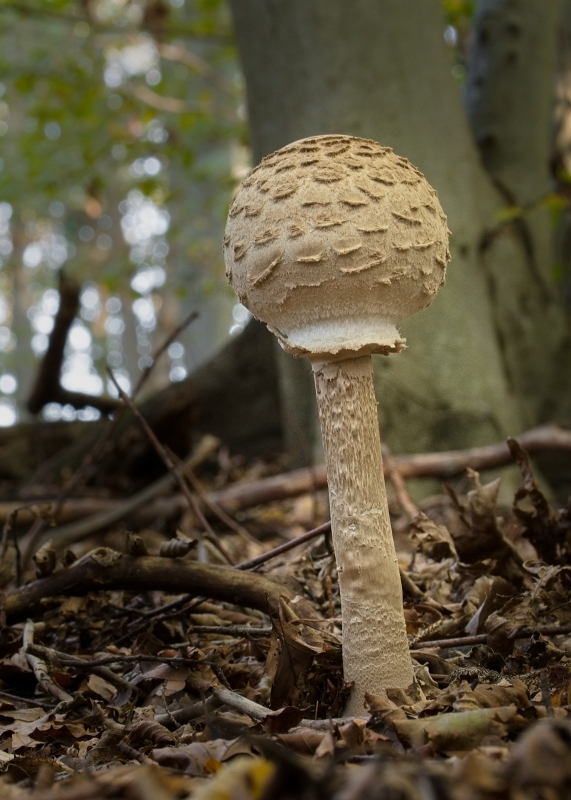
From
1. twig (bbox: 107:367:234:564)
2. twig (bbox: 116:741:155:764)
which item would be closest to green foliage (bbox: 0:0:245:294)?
twig (bbox: 107:367:234:564)

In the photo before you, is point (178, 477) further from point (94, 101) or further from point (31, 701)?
point (94, 101)

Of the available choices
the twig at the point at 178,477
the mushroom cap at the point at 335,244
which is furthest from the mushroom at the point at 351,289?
the twig at the point at 178,477

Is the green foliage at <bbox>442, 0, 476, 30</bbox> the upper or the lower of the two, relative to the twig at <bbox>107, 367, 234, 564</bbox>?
upper

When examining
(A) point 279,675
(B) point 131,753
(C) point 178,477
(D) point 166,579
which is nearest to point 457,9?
(C) point 178,477

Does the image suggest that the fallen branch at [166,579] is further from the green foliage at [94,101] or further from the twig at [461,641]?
the green foliage at [94,101]

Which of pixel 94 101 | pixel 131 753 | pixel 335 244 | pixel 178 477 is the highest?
pixel 94 101

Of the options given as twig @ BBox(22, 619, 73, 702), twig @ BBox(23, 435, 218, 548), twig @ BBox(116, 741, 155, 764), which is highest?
twig @ BBox(23, 435, 218, 548)

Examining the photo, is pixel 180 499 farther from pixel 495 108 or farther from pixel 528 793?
pixel 495 108

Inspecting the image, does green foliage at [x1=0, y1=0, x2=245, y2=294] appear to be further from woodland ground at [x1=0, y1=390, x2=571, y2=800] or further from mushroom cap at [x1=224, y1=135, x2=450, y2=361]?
mushroom cap at [x1=224, y1=135, x2=450, y2=361]
